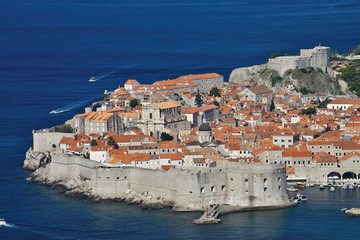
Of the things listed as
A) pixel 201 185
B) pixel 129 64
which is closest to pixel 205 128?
pixel 201 185

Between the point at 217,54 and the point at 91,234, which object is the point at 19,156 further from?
the point at 217,54

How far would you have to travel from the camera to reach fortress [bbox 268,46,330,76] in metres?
87.9

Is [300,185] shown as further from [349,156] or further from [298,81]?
[298,81]

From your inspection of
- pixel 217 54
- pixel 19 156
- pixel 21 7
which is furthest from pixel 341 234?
pixel 21 7

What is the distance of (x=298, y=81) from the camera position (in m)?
86.5

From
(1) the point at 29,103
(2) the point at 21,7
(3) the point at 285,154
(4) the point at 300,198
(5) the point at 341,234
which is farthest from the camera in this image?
(2) the point at 21,7

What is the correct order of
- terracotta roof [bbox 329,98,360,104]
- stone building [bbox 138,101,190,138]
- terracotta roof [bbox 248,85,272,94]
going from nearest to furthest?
stone building [bbox 138,101,190,138]
terracotta roof [bbox 329,98,360,104]
terracotta roof [bbox 248,85,272,94]

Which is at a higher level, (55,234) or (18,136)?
(18,136)

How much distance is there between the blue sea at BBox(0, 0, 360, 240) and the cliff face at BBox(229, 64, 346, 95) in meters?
10.5

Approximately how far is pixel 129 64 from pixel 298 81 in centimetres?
2771

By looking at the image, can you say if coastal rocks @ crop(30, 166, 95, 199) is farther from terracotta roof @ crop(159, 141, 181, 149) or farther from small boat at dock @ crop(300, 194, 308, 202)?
small boat at dock @ crop(300, 194, 308, 202)

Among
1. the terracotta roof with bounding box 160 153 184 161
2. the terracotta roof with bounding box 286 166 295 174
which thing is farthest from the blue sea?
the terracotta roof with bounding box 160 153 184 161

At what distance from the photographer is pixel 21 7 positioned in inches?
7766

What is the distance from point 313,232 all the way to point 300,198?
4781 mm
